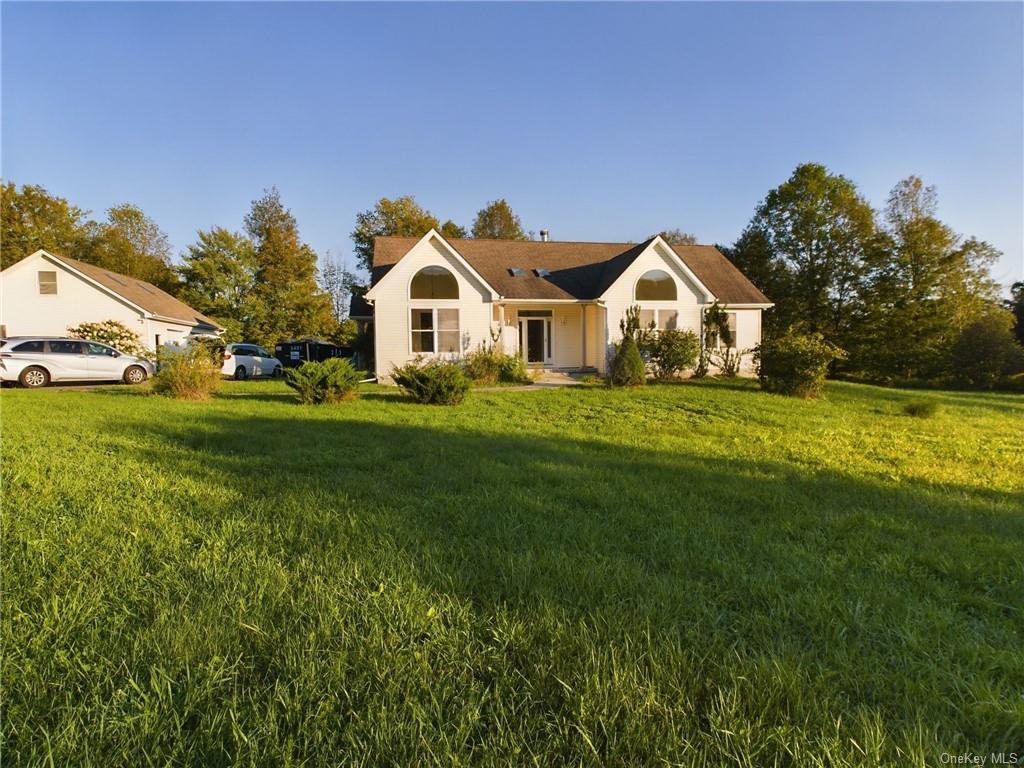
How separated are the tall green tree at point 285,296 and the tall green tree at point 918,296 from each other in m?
35.3

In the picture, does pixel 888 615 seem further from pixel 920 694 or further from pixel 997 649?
pixel 920 694

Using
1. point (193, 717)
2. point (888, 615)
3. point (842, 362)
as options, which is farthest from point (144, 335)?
point (842, 362)

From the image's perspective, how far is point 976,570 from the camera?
10.2ft

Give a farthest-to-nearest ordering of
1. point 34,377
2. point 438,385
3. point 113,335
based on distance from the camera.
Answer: point 113,335 → point 34,377 → point 438,385

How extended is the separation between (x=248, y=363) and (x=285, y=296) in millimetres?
12268

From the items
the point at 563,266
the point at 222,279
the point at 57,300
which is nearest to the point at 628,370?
the point at 563,266

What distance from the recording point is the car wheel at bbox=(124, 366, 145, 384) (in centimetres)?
1711

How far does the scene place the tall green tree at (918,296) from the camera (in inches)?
1054

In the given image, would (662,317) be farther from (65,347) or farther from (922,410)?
(65,347)

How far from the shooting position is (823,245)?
29.8m

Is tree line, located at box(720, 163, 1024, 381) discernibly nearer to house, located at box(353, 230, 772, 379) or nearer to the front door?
house, located at box(353, 230, 772, 379)

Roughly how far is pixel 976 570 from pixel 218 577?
4.74m

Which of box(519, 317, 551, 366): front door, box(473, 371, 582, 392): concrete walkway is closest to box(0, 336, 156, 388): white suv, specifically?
box(473, 371, 582, 392): concrete walkway

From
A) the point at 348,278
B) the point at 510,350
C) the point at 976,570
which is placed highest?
the point at 348,278
